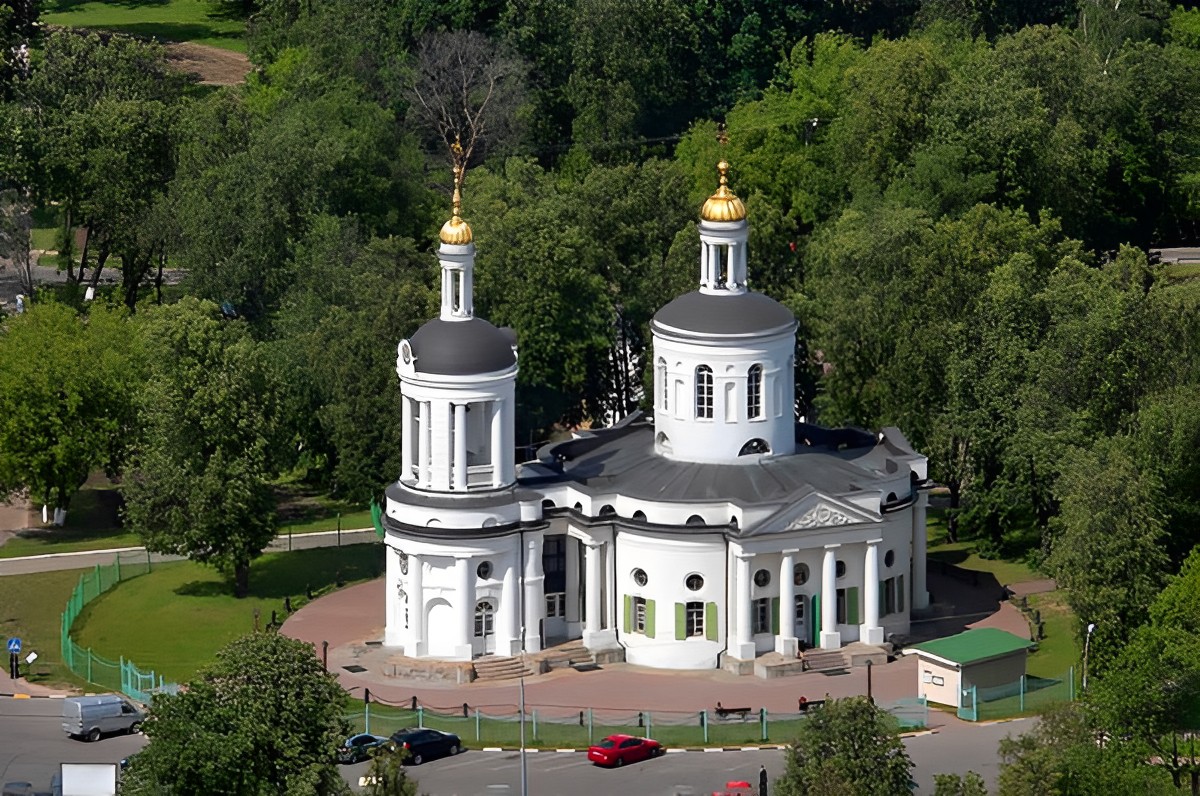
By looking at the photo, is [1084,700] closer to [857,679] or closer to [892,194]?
[857,679]

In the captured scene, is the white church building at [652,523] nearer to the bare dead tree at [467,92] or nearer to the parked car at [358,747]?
the parked car at [358,747]

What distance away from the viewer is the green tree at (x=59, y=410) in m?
144

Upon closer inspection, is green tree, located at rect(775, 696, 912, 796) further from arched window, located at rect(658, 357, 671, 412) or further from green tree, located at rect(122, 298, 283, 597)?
green tree, located at rect(122, 298, 283, 597)

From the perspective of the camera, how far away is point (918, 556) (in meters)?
132

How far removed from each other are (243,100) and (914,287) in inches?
1965

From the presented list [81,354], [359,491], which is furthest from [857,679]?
[81,354]

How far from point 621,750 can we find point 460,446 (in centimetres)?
1458

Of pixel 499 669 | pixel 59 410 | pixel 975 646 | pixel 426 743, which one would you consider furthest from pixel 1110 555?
pixel 59 410

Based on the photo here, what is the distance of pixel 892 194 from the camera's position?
159m

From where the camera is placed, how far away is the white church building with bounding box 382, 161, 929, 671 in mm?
126125

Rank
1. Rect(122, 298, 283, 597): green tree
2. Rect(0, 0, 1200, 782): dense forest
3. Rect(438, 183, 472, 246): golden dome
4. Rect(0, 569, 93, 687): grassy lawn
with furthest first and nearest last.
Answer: Rect(0, 0, 1200, 782): dense forest < Rect(122, 298, 283, 597): green tree < Rect(0, 569, 93, 687): grassy lawn < Rect(438, 183, 472, 246): golden dome

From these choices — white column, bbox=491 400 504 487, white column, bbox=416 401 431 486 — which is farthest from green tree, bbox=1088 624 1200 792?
white column, bbox=416 401 431 486

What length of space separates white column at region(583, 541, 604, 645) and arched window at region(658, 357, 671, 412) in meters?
6.55

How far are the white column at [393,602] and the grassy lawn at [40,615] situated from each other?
11.1 metres
